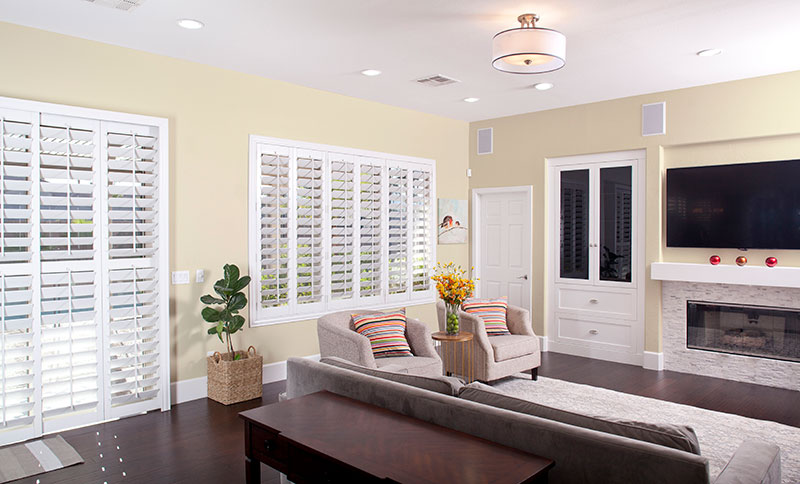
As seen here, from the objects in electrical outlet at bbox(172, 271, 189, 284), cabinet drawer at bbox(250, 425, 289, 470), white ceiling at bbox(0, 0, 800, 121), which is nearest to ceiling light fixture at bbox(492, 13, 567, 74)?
white ceiling at bbox(0, 0, 800, 121)

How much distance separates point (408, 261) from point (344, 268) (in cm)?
105

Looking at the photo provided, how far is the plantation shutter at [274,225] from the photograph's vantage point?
5332mm

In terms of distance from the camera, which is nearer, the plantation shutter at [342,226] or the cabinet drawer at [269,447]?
the cabinet drawer at [269,447]

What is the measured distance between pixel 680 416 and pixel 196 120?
467cm

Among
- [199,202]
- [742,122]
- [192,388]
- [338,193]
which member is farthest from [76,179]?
[742,122]

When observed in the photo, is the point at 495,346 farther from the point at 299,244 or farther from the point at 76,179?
the point at 76,179

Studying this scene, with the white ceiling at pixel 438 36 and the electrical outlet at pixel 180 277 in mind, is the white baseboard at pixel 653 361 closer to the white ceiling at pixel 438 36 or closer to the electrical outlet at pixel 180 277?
the white ceiling at pixel 438 36

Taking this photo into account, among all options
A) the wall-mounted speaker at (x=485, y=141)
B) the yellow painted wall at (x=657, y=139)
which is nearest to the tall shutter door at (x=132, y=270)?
the yellow painted wall at (x=657, y=139)

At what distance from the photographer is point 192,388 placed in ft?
15.8

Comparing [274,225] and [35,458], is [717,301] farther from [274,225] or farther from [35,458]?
[35,458]

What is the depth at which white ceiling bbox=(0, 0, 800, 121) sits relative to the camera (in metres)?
3.67

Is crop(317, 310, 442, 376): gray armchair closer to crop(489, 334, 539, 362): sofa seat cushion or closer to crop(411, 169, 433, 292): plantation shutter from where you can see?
crop(489, 334, 539, 362): sofa seat cushion

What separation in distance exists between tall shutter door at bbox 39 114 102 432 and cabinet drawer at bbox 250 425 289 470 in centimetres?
246

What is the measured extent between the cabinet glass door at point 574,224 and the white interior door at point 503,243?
0.43 m
